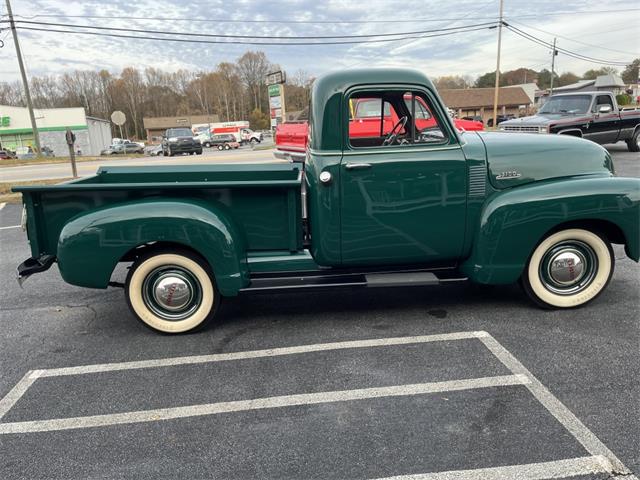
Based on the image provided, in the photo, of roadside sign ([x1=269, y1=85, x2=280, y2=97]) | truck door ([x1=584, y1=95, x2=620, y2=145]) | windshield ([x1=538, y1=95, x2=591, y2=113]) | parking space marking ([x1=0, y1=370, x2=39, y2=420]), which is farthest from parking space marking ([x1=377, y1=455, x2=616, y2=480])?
roadside sign ([x1=269, y1=85, x2=280, y2=97])

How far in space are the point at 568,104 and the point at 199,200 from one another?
1305 centimetres

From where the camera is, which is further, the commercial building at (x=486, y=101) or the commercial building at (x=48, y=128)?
the commercial building at (x=486, y=101)

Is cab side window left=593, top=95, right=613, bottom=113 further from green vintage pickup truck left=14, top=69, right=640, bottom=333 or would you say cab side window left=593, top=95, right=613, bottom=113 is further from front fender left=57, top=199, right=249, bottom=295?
front fender left=57, top=199, right=249, bottom=295

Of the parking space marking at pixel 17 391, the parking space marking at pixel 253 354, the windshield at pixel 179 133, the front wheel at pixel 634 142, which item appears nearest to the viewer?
the parking space marking at pixel 17 391

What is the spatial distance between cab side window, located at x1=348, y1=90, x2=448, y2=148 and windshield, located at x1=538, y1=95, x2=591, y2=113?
11091mm

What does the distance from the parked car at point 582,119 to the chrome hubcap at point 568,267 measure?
30.8ft

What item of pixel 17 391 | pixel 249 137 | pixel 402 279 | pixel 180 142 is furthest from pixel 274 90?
pixel 249 137

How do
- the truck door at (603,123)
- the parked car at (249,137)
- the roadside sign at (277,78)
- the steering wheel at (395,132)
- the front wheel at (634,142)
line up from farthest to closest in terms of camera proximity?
1. the parked car at (249,137)
2. the roadside sign at (277,78)
3. the front wheel at (634,142)
4. the truck door at (603,123)
5. the steering wheel at (395,132)

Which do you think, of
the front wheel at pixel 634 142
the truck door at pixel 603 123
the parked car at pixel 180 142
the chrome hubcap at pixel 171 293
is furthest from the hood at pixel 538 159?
the parked car at pixel 180 142

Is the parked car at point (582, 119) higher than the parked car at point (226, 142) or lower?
higher

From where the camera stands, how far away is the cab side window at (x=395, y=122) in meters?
3.74

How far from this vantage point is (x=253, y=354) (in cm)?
338

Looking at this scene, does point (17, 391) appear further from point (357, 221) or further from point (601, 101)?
point (601, 101)

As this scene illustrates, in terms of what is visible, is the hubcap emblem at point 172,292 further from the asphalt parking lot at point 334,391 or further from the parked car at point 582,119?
the parked car at point 582,119
